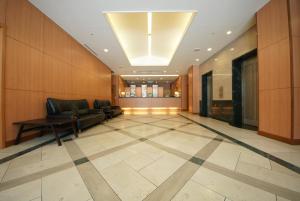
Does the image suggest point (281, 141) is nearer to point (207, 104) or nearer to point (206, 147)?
point (206, 147)

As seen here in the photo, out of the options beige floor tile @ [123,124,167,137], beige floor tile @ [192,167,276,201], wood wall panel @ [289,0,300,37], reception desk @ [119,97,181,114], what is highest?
wood wall panel @ [289,0,300,37]

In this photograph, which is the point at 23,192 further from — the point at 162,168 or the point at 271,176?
the point at 271,176

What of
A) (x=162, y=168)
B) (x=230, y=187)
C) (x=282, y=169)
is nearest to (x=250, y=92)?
(x=282, y=169)

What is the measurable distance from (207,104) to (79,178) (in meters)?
7.92

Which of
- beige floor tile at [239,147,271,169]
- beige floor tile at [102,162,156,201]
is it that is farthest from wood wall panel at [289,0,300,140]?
beige floor tile at [102,162,156,201]

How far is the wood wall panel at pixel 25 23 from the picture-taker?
279 cm

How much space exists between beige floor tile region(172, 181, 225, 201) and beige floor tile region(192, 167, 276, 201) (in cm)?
8

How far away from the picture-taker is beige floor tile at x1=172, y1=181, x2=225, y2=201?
4.00ft

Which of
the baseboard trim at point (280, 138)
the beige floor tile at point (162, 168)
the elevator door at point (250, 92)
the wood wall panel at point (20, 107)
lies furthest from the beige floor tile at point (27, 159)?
the elevator door at point (250, 92)

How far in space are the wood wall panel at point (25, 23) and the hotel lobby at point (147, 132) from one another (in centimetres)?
2

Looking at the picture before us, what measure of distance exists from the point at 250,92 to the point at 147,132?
409cm

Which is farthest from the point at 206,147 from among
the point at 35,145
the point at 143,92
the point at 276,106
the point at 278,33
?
the point at 143,92

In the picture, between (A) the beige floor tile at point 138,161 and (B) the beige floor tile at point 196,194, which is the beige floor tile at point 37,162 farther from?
(B) the beige floor tile at point 196,194

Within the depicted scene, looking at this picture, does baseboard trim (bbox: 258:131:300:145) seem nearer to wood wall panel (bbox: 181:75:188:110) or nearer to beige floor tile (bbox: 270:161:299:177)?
beige floor tile (bbox: 270:161:299:177)
